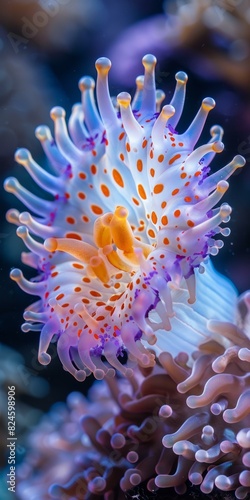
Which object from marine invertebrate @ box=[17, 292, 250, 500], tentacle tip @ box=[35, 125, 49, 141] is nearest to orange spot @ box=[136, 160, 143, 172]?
tentacle tip @ box=[35, 125, 49, 141]

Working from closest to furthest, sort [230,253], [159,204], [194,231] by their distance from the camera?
1. [194,231]
2. [159,204]
3. [230,253]

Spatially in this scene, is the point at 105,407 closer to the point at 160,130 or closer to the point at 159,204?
the point at 159,204

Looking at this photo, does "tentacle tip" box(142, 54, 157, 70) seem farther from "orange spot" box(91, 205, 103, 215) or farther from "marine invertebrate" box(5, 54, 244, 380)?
"orange spot" box(91, 205, 103, 215)

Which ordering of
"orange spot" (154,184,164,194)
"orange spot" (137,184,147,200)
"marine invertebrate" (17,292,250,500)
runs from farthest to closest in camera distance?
1. "orange spot" (137,184,147,200)
2. "orange spot" (154,184,164,194)
3. "marine invertebrate" (17,292,250,500)

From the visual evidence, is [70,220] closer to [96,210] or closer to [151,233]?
[96,210]

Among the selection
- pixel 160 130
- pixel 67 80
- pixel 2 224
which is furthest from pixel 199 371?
pixel 67 80

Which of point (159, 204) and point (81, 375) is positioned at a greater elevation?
point (159, 204)

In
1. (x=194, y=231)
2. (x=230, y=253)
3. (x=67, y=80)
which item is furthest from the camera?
(x=67, y=80)
